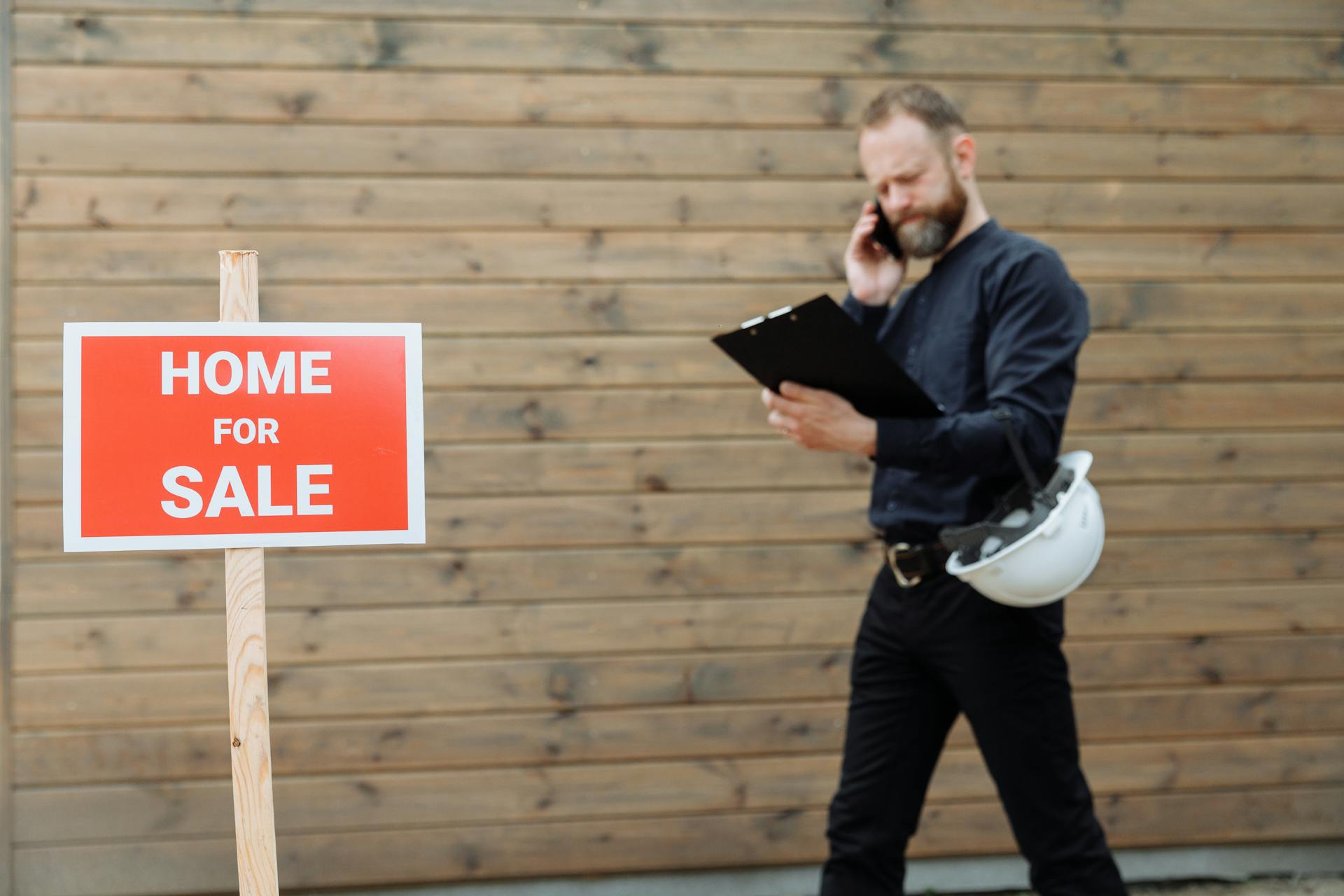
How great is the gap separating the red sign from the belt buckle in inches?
37.0

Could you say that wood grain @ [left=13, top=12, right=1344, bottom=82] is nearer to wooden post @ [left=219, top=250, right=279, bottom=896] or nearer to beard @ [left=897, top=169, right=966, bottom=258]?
beard @ [left=897, top=169, right=966, bottom=258]

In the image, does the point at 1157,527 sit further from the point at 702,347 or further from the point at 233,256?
the point at 233,256

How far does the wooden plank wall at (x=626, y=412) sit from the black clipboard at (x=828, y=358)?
1.16 m

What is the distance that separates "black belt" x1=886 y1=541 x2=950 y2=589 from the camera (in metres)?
2.36

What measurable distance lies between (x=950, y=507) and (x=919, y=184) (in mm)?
632

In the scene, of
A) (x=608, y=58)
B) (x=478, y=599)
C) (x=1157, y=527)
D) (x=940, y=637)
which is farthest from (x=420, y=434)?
(x=1157, y=527)

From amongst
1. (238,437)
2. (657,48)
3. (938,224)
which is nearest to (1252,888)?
(938,224)

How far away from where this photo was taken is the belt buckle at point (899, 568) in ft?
7.84

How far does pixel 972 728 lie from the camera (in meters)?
2.35

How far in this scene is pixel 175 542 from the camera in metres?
1.83

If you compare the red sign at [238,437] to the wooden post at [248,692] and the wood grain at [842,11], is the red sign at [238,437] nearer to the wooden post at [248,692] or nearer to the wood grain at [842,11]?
the wooden post at [248,692]

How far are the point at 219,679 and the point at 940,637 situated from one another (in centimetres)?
195

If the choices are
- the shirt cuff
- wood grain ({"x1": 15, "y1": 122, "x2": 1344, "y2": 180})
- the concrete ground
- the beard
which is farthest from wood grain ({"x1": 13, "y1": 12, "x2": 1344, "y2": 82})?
the concrete ground

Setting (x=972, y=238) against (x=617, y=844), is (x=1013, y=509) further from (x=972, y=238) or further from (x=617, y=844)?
(x=617, y=844)
